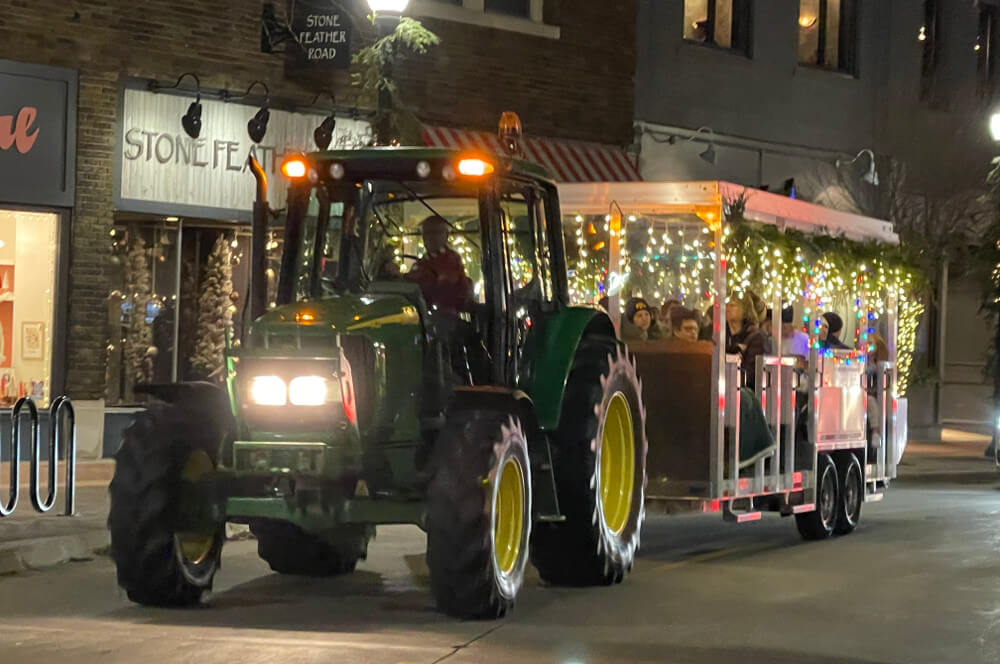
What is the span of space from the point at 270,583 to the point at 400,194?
2.76m

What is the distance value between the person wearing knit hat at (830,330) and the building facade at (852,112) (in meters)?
9.69

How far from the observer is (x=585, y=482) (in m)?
11.0

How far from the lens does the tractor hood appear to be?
973 centimetres

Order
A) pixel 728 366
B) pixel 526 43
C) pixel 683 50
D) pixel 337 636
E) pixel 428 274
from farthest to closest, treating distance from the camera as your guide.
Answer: pixel 683 50, pixel 526 43, pixel 728 366, pixel 428 274, pixel 337 636

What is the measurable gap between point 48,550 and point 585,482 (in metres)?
4.10

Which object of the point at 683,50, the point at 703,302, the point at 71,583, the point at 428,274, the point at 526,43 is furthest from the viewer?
the point at 683,50

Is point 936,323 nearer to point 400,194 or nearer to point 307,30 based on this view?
point 307,30

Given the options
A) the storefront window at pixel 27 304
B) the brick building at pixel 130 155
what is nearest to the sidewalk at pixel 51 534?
the storefront window at pixel 27 304

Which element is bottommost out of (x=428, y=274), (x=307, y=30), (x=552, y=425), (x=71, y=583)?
Result: (x=71, y=583)

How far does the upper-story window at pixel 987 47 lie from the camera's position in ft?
107

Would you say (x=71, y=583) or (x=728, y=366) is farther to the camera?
(x=728, y=366)

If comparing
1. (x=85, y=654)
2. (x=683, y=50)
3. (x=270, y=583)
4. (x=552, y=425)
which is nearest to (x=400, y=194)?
(x=552, y=425)

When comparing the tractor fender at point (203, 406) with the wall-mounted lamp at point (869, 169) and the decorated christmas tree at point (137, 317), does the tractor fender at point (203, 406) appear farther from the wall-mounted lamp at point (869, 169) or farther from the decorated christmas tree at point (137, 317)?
the wall-mounted lamp at point (869, 169)

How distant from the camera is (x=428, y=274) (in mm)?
10664
